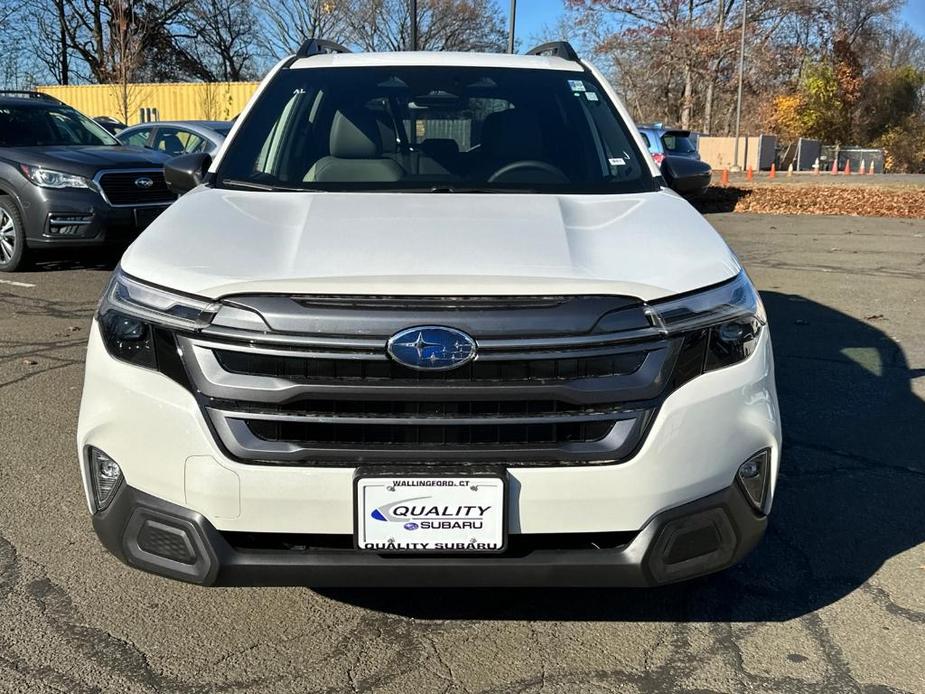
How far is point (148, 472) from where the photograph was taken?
7.78ft

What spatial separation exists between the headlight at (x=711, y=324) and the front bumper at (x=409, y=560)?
356 millimetres

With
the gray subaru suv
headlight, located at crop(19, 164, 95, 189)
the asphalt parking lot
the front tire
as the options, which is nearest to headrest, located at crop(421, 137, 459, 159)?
the asphalt parking lot

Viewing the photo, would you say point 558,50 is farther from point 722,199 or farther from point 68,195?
point 722,199

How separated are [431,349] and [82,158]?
25.5ft

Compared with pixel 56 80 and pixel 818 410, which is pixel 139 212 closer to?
pixel 818 410

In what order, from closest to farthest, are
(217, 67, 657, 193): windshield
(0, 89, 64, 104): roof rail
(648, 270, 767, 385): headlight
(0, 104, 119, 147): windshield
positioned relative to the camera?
(648, 270, 767, 385): headlight → (217, 67, 657, 193): windshield → (0, 104, 119, 147): windshield → (0, 89, 64, 104): roof rail

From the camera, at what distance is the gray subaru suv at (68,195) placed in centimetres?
855

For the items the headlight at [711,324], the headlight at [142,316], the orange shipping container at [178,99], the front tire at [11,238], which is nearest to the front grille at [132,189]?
the front tire at [11,238]

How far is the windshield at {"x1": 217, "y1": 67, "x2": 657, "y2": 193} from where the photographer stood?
3512 mm

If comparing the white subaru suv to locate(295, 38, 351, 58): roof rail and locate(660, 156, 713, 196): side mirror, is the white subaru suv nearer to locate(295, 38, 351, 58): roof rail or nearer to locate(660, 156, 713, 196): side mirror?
locate(660, 156, 713, 196): side mirror

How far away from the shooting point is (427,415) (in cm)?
229

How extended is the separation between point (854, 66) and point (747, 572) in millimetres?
55670

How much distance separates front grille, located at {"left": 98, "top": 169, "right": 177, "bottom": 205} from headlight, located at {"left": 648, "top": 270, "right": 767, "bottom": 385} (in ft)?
23.7

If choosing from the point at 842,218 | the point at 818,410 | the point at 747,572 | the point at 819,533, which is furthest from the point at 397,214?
the point at 842,218
